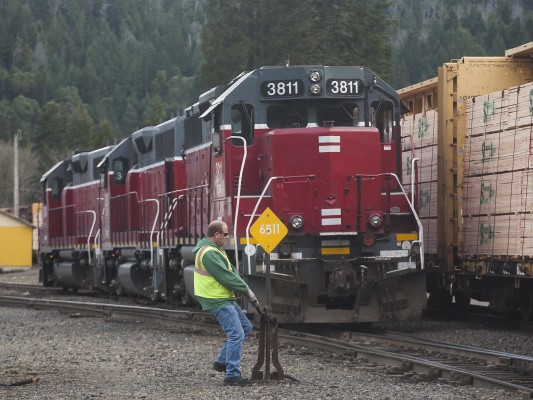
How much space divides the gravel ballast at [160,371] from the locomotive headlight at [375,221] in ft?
6.94

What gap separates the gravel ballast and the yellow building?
132 feet

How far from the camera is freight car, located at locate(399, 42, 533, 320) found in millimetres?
15680

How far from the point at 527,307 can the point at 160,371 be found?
7068mm

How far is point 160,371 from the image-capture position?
12.1m

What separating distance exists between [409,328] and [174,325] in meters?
3.87

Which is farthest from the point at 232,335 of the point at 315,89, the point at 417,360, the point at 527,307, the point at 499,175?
the point at 527,307

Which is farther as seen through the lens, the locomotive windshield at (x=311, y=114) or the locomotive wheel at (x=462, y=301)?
the locomotive wheel at (x=462, y=301)

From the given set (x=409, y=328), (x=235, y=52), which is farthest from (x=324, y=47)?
(x=409, y=328)

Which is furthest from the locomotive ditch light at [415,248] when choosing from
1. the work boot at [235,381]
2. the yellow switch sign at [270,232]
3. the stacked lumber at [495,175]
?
the work boot at [235,381]

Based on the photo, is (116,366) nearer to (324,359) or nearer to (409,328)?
(324,359)

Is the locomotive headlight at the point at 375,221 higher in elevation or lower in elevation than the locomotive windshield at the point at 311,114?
lower

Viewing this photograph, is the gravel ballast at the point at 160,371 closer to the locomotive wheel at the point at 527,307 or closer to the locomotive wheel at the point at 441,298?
the locomotive wheel at the point at 527,307

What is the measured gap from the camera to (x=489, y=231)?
1670 cm

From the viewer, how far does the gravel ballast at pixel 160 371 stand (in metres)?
10.1
